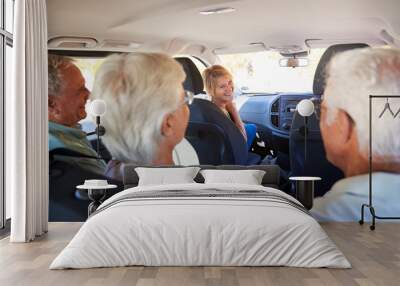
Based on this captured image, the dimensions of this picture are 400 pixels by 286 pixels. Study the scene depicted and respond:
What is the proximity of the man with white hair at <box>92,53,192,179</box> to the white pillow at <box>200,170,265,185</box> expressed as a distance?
85 cm

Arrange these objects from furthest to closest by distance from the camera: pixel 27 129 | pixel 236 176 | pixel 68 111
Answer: pixel 68 111
pixel 236 176
pixel 27 129

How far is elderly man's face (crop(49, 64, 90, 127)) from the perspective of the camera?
8312mm

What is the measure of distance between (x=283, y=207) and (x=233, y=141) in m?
2.77

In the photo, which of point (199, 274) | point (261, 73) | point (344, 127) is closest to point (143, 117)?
point (261, 73)

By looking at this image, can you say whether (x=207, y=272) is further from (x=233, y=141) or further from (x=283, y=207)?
(x=233, y=141)

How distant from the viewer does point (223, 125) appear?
8.30 metres

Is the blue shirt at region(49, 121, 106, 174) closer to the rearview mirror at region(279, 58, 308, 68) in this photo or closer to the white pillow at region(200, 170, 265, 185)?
the white pillow at region(200, 170, 265, 185)

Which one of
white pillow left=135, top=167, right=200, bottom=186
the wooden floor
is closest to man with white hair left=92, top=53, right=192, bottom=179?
white pillow left=135, top=167, right=200, bottom=186

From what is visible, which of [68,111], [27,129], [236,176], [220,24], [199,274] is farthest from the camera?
[68,111]

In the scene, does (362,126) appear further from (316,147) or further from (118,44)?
(118,44)

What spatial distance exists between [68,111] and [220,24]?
2.38m

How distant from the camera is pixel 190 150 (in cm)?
827

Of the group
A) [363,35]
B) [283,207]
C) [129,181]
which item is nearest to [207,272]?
[283,207]

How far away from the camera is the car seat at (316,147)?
828cm
